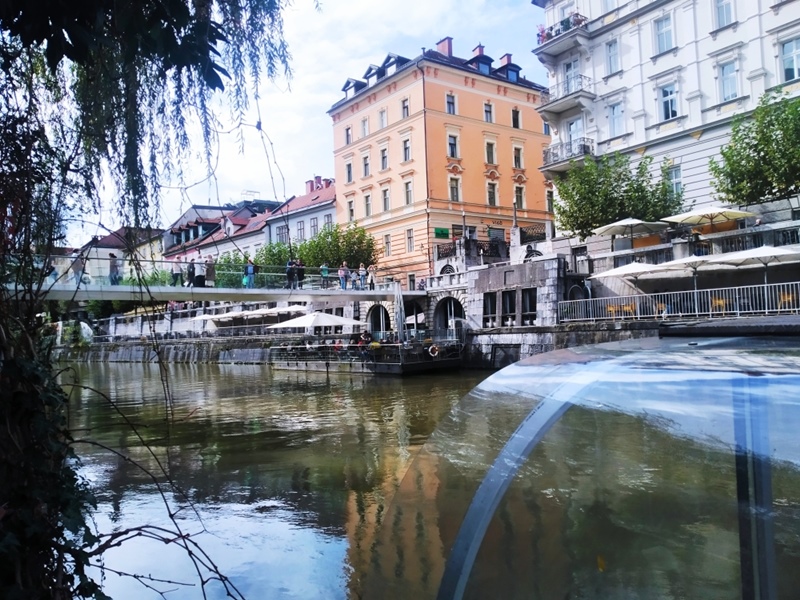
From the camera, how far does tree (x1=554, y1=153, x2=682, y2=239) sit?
25.3m

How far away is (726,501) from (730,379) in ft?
1.93

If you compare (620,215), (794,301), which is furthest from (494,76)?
(794,301)

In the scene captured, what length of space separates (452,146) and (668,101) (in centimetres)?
1706

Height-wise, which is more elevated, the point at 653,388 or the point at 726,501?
the point at 653,388

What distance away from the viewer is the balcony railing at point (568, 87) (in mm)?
29547

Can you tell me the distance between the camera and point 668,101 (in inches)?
1056

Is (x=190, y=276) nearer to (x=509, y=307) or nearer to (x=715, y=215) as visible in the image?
(x=509, y=307)

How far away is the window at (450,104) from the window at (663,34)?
645 inches

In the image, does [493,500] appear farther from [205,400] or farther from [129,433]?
[205,400]

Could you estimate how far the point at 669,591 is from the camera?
2893 millimetres

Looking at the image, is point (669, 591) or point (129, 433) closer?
point (669, 591)

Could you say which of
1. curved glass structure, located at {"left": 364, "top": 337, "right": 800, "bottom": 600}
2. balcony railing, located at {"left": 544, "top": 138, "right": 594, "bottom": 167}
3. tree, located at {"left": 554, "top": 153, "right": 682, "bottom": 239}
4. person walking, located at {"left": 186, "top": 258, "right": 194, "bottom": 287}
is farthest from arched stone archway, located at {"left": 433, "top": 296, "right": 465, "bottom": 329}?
curved glass structure, located at {"left": 364, "top": 337, "right": 800, "bottom": 600}

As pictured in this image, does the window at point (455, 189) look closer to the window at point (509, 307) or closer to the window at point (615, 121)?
the window at point (615, 121)

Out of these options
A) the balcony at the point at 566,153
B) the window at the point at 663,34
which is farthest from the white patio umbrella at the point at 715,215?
the window at the point at 663,34
